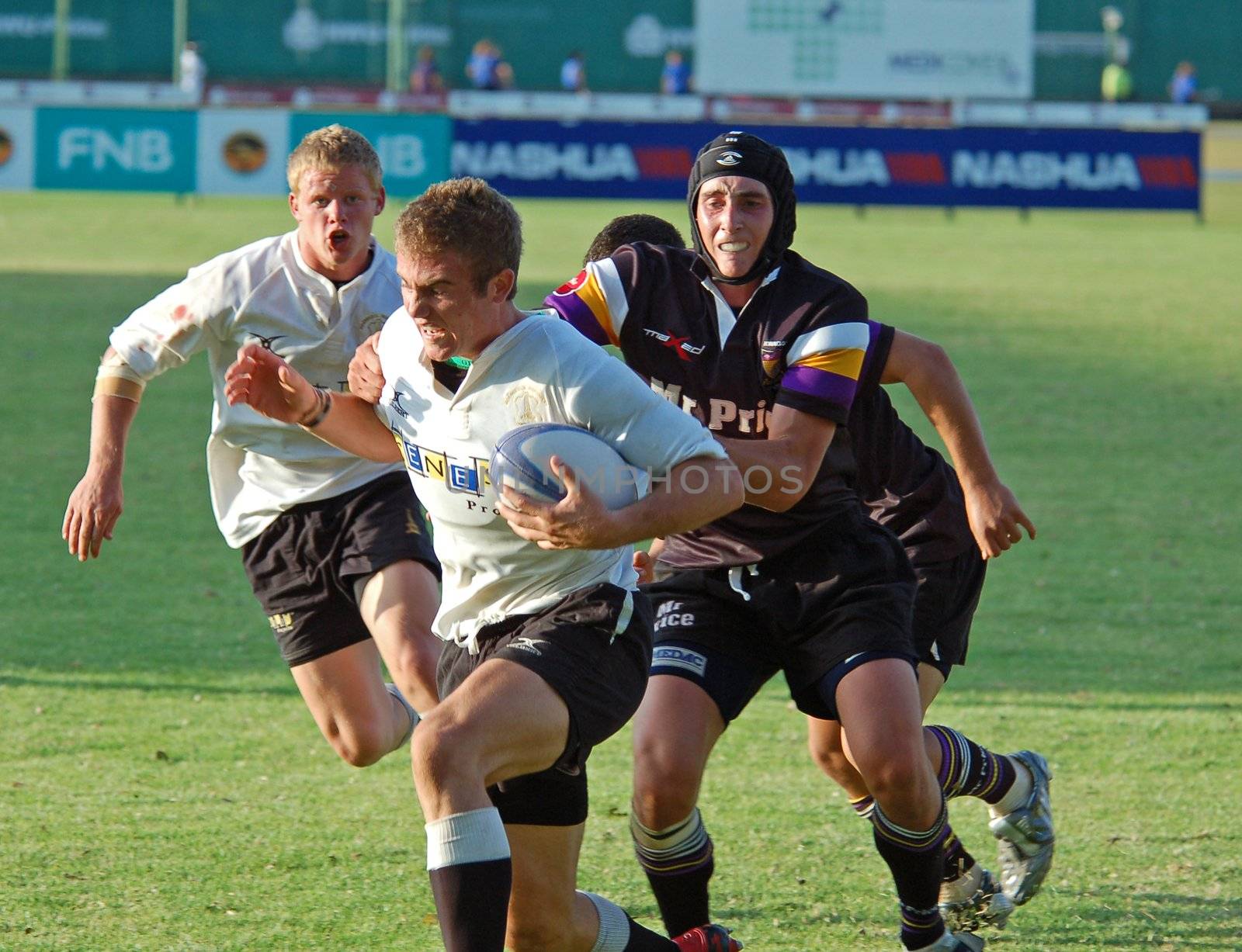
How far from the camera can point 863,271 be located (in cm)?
2094

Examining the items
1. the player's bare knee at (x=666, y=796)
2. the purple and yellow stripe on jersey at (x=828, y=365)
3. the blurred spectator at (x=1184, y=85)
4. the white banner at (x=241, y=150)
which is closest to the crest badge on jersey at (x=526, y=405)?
the purple and yellow stripe on jersey at (x=828, y=365)

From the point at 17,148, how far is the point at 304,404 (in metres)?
18.4

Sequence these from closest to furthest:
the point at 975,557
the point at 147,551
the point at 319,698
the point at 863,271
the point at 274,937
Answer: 1. the point at 274,937
2. the point at 975,557
3. the point at 319,698
4. the point at 147,551
5. the point at 863,271

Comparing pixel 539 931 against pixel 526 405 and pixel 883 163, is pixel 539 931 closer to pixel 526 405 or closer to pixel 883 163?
pixel 526 405

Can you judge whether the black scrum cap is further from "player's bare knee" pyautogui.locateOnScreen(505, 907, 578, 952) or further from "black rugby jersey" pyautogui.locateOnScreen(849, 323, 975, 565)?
"player's bare knee" pyautogui.locateOnScreen(505, 907, 578, 952)

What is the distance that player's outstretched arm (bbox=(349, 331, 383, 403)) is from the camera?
4375 millimetres

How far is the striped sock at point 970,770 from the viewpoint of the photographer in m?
5.01

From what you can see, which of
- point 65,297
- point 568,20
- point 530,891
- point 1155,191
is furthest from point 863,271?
point 568,20

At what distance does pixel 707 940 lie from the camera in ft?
14.6

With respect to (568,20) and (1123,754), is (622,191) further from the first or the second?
(568,20)

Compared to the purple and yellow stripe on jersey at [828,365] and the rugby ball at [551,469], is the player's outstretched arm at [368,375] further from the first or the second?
the purple and yellow stripe on jersey at [828,365]

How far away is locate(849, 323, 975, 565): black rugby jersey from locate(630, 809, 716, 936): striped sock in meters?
1.15

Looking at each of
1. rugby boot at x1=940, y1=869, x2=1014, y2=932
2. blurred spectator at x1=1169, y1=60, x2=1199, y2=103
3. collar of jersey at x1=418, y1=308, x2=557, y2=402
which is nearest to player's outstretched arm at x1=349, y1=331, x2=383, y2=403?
collar of jersey at x1=418, y1=308, x2=557, y2=402

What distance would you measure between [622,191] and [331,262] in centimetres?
1826
